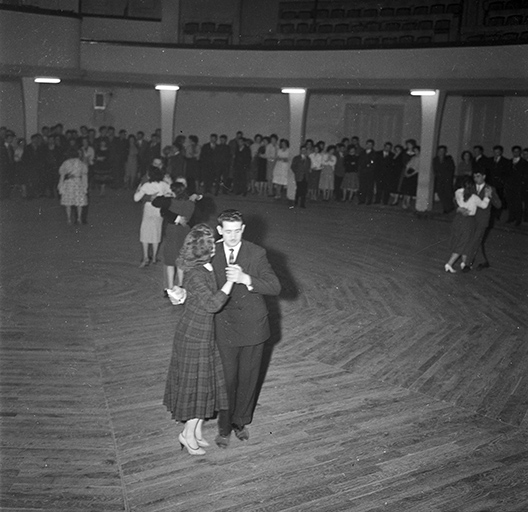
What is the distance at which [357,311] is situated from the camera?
35.0ft

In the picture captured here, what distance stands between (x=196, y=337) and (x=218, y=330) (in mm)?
321

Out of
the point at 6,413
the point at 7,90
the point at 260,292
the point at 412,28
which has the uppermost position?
the point at 412,28

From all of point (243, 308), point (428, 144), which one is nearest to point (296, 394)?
point (243, 308)

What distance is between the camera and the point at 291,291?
11.6 m

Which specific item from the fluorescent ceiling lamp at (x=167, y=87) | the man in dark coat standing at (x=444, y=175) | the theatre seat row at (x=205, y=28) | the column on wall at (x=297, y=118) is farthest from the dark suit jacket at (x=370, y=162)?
the theatre seat row at (x=205, y=28)

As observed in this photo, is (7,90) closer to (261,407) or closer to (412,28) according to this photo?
(412,28)

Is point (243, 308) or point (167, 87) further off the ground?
point (167, 87)

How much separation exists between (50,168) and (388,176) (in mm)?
9193

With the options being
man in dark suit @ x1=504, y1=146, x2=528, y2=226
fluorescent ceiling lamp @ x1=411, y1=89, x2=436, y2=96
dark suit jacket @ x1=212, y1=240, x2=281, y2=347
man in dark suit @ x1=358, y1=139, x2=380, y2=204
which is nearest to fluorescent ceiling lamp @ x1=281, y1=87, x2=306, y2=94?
man in dark suit @ x1=358, y1=139, x2=380, y2=204

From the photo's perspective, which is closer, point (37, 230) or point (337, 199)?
point (37, 230)

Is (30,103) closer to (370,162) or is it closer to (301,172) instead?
(301,172)

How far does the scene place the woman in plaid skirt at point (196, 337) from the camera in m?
5.68

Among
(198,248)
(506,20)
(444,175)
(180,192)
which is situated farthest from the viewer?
(506,20)

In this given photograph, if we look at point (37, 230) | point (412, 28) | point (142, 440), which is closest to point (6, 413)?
point (142, 440)
